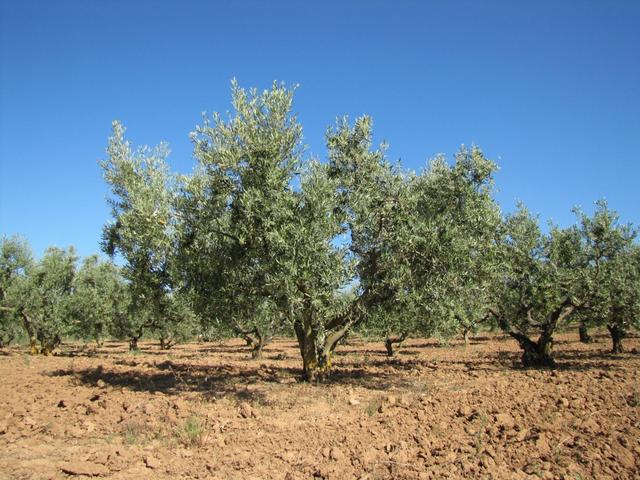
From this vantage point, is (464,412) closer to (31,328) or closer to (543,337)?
(543,337)

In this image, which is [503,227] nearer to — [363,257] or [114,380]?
[363,257]

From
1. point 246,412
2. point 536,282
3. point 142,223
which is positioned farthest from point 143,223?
point 536,282

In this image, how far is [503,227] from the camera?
25.9m

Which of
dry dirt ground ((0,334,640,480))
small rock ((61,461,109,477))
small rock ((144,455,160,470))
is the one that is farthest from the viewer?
small rock ((144,455,160,470))

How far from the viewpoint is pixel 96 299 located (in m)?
40.8

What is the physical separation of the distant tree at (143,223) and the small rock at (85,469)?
830 centimetres

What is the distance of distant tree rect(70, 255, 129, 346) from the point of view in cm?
4006

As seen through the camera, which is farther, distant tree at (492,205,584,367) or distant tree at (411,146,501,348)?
distant tree at (492,205,584,367)

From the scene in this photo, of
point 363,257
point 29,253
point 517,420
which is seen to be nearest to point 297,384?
point 363,257

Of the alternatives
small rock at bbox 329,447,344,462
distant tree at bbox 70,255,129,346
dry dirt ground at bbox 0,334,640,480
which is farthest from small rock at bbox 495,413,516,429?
distant tree at bbox 70,255,129,346

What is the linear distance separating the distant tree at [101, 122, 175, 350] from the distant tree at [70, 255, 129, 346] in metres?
23.5

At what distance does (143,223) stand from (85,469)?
366 inches

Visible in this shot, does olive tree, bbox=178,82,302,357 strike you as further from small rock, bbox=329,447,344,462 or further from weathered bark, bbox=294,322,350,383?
small rock, bbox=329,447,344,462

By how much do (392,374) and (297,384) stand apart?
6.54m
